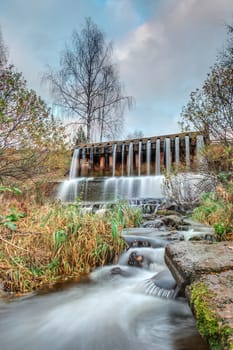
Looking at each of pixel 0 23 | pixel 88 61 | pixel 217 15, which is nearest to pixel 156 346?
pixel 217 15

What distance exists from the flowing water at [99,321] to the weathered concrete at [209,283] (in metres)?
0.38

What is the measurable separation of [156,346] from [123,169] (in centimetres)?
1117

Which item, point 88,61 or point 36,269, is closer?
point 36,269

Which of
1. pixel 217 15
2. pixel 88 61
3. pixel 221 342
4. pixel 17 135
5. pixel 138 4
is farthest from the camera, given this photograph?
pixel 88 61

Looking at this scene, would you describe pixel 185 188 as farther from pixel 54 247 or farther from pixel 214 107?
pixel 54 247

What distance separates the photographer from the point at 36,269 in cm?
317

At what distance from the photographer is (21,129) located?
612 cm

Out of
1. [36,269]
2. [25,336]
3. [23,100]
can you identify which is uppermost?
[23,100]

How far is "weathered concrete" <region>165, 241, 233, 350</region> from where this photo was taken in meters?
1.23

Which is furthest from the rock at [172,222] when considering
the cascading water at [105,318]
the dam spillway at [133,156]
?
the dam spillway at [133,156]

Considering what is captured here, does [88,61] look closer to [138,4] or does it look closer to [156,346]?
[138,4]

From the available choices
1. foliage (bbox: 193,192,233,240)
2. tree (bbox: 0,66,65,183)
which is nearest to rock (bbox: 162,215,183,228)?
foliage (bbox: 193,192,233,240)


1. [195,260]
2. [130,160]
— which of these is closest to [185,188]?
[195,260]

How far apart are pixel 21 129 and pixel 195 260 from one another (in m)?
5.30
